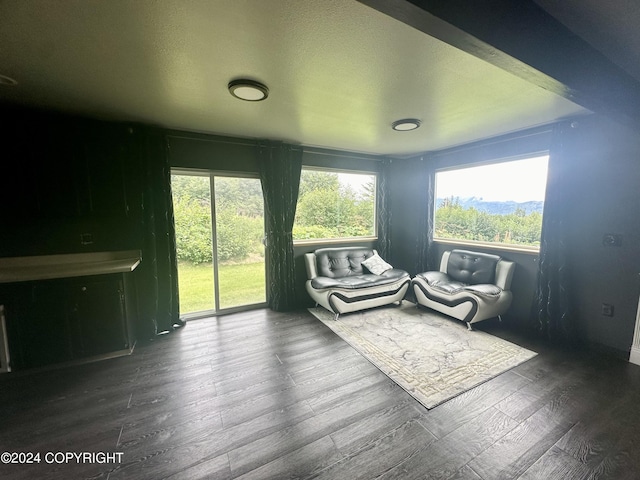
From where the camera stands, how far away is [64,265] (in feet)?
8.36

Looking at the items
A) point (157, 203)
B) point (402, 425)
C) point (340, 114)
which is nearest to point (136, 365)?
point (157, 203)

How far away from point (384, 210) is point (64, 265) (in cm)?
442

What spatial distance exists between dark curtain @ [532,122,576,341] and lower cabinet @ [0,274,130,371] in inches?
184

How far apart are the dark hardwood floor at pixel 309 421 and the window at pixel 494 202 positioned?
1612 millimetres

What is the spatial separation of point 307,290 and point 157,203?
235 centimetres

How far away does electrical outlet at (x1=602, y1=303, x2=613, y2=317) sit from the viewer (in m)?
2.60

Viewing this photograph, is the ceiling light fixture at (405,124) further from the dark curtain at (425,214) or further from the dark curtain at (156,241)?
the dark curtain at (156,241)

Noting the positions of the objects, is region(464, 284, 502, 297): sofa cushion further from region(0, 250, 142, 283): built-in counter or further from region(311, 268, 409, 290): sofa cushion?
region(0, 250, 142, 283): built-in counter

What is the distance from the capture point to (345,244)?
14.8ft

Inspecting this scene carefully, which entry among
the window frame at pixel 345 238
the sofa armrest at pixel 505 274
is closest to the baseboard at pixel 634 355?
the sofa armrest at pixel 505 274

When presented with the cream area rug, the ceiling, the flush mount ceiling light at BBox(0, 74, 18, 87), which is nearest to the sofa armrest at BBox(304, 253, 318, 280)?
the cream area rug

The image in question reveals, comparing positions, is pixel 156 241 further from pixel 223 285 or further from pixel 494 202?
pixel 494 202

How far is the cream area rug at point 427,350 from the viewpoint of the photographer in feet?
6.97

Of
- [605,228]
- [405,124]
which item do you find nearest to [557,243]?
[605,228]
